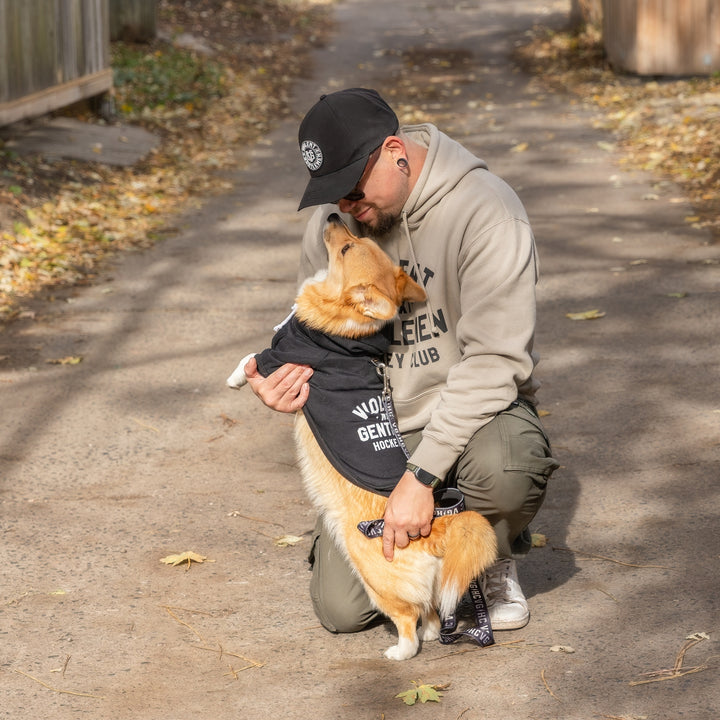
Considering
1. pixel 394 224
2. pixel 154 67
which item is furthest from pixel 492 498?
pixel 154 67

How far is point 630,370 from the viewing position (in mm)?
6129

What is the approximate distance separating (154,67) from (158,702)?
533 inches

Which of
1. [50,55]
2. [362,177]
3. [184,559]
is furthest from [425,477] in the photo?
[50,55]

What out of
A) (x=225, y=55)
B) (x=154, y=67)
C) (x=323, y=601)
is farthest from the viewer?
(x=225, y=55)

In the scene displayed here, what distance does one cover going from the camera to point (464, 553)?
129 inches

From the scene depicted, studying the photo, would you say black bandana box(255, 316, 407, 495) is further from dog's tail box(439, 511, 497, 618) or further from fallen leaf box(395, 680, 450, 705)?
fallen leaf box(395, 680, 450, 705)

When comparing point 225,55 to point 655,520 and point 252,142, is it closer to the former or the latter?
point 252,142

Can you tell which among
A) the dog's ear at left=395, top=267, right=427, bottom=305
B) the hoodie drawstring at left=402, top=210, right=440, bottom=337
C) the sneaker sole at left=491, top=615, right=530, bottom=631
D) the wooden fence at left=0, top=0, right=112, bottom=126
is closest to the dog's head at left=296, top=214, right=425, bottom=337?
the dog's ear at left=395, top=267, right=427, bottom=305

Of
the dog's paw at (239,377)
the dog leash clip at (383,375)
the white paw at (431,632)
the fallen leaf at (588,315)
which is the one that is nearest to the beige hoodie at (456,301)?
the dog leash clip at (383,375)

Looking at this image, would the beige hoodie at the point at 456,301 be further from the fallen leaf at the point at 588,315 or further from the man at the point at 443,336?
the fallen leaf at the point at 588,315

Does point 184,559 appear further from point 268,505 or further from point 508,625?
point 508,625

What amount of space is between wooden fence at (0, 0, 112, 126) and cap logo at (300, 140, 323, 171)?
23.9 feet

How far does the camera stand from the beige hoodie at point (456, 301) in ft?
11.3

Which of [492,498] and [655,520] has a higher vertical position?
[492,498]
